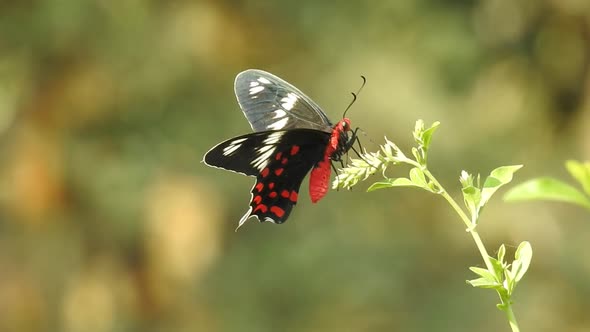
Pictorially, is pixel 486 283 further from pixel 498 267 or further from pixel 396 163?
pixel 396 163

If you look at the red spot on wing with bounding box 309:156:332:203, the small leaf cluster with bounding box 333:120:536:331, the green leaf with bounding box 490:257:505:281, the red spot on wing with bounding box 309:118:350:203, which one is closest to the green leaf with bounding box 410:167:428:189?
the small leaf cluster with bounding box 333:120:536:331

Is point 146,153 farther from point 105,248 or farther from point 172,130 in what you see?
point 105,248

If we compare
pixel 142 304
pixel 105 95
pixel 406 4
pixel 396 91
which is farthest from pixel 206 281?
pixel 406 4

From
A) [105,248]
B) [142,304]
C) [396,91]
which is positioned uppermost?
[396,91]

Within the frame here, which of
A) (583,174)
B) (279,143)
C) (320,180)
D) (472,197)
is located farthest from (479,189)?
(279,143)

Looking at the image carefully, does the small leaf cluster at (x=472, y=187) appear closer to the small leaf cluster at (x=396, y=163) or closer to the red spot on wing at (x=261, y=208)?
the small leaf cluster at (x=396, y=163)

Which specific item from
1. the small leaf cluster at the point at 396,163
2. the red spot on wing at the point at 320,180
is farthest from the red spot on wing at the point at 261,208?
the small leaf cluster at the point at 396,163

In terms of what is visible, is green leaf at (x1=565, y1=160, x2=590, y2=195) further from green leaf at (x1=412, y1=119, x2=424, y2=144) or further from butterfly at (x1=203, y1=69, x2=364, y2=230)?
butterfly at (x1=203, y1=69, x2=364, y2=230)
